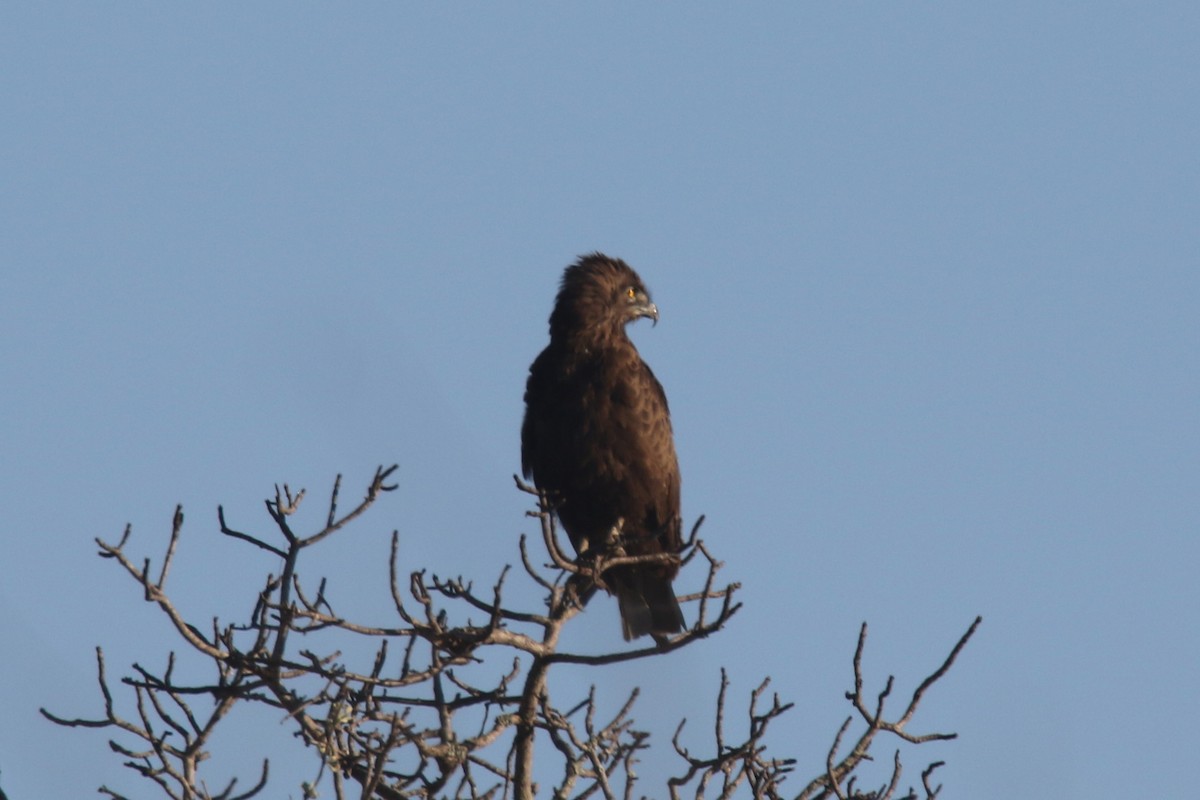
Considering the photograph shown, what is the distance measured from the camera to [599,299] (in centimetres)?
832

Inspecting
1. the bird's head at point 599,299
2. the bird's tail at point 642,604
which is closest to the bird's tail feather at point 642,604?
the bird's tail at point 642,604

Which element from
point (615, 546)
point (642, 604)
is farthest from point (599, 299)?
point (615, 546)

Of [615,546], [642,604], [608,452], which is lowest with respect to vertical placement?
[615,546]

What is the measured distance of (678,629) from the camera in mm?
7965

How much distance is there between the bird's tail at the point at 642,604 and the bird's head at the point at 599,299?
4.05 feet

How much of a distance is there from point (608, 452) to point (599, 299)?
1.03 metres

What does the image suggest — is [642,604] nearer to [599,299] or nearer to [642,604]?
[642,604]

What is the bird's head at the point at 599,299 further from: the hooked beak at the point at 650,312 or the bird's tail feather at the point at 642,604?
the bird's tail feather at the point at 642,604

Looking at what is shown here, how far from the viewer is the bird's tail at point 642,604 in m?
7.86

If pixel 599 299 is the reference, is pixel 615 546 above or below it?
below

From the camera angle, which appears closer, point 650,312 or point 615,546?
point 615,546

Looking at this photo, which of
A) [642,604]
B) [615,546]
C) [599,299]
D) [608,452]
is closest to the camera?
[615,546]

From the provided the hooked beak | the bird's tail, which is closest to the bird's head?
the hooked beak

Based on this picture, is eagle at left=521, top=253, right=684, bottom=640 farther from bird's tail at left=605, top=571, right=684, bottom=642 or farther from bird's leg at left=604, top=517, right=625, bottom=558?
Result: bird's leg at left=604, top=517, right=625, bottom=558
